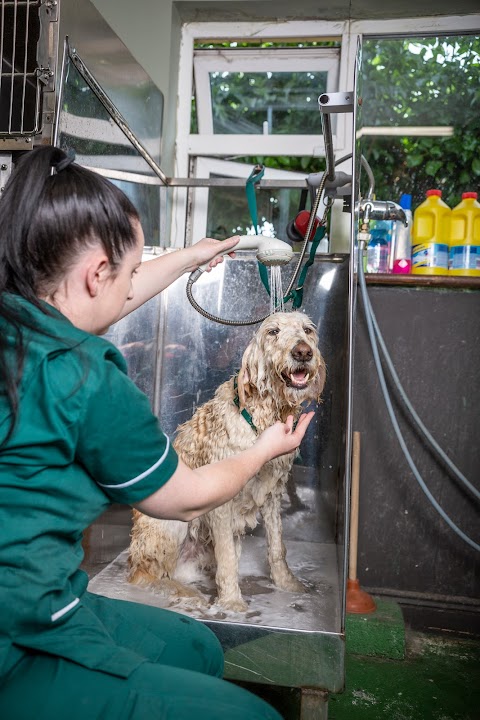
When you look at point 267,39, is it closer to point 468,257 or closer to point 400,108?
point 400,108

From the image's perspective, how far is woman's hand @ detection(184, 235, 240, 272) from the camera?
2.11 metres

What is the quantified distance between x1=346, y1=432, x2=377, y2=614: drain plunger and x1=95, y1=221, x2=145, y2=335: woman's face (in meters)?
1.80

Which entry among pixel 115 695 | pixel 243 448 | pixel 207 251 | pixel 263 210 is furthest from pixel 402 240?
pixel 115 695

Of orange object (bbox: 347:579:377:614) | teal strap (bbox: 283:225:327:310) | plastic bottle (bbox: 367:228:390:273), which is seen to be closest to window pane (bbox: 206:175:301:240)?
plastic bottle (bbox: 367:228:390:273)

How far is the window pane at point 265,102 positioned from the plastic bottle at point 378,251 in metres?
0.98

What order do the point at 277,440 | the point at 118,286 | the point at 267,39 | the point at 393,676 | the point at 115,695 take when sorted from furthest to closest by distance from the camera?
1. the point at 267,39
2. the point at 393,676
3. the point at 277,440
4. the point at 118,286
5. the point at 115,695

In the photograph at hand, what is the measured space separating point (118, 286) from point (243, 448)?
1.17 meters

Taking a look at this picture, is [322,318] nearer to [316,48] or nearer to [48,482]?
[316,48]

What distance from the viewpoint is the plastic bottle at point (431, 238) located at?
2971mm

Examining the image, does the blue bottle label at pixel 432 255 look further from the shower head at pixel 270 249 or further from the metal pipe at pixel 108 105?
the metal pipe at pixel 108 105

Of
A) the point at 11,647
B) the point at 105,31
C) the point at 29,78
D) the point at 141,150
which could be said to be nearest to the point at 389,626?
the point at 11,647

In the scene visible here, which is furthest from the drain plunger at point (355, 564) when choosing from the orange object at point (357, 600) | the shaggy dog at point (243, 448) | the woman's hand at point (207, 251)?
the woman's hand at point (207, 251)

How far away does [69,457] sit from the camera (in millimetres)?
1064

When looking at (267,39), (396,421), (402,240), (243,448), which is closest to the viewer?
(243,448)
